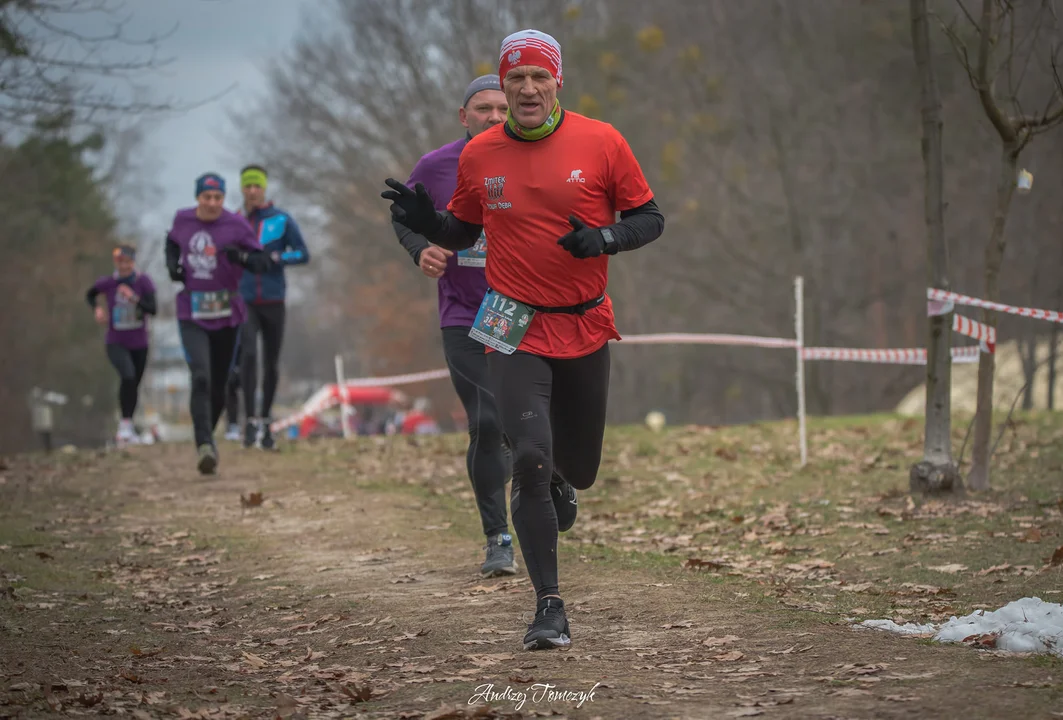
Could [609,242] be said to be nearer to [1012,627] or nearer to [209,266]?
[1012,627]

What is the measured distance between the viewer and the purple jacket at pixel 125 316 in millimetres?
15234

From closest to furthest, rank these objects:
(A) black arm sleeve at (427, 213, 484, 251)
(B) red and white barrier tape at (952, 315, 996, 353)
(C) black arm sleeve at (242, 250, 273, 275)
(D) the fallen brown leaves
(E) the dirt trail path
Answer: (E) the dirt trail path
(A) black arm sleeve at (427, 213, 484, 251)
(B) red and white barrier tape at (952, 315, 996, 353)
(D) the fallen brown leaves
(C) black arm sleeve at (242, 250, 273, 275)

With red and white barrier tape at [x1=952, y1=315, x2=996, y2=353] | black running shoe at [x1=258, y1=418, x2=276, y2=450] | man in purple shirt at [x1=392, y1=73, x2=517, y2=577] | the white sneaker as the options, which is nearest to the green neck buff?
man in purple shirt at [x1=392, y1=73, x2=517, y2=577]

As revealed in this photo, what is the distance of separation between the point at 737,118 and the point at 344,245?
41.8 ft

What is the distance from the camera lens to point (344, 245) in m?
38.6

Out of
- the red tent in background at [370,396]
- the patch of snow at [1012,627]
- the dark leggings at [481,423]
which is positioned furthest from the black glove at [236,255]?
the red tent in background at [370,396]

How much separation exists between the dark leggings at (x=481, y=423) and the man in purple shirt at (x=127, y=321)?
8.71 m

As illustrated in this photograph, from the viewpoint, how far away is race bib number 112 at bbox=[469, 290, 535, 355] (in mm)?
5719

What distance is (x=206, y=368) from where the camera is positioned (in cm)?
1160

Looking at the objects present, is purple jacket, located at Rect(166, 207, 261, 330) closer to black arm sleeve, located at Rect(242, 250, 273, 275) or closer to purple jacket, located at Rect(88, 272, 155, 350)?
black arm sleeve, located at Rect(242, 250, 273, 275)

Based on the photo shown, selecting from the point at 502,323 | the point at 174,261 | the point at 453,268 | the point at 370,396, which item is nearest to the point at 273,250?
the point at 174,261

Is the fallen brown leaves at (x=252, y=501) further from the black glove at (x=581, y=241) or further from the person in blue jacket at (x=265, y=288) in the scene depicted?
the black glove at (x=581, y=241)

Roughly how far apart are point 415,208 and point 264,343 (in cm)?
812

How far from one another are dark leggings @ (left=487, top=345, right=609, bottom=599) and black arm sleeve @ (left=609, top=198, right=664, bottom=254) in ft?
1.73
